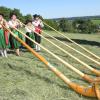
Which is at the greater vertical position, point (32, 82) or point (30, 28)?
point (30, 28)

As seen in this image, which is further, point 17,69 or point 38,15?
point 38,15

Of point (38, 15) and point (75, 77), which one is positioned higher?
point (38, 15)

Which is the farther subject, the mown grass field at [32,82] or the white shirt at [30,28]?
the white shirt at [30,28]

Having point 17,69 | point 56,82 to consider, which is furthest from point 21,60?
point 56,82

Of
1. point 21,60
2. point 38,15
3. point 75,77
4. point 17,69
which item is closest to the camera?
point 75,77

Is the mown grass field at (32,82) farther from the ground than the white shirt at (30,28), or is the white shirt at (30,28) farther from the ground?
the white shirt at (30,28)

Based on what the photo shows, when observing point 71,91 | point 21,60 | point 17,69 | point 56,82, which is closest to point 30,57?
point 21,60

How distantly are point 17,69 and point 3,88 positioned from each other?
77.0 inches

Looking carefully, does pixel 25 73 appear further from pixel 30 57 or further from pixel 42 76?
pixel 30 57

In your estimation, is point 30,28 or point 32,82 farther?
point 30,28

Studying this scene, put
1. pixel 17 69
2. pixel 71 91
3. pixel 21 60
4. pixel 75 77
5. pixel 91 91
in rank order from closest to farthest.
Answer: pixel 91 91, pixel 71 91, pixel 75 77, pixel 17 69, pixel 21 60

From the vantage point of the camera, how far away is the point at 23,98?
6.70 meters

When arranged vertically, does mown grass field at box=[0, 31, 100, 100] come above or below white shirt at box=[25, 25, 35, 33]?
below

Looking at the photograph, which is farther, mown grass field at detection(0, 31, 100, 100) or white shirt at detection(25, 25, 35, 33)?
white shirt at detection(25, 25, 35, 33)
